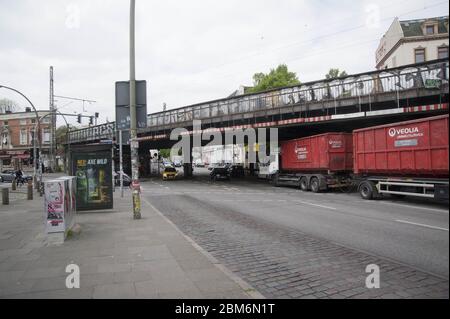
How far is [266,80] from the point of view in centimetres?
4553

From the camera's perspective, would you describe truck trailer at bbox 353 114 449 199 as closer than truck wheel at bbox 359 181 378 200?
Yes

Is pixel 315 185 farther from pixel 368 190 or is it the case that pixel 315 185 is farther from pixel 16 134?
pixel 16 134

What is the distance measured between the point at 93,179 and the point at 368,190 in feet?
38.5

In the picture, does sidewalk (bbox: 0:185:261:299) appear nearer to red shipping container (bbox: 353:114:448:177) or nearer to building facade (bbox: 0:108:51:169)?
red shipping container (bbox: 353:114:448:177)

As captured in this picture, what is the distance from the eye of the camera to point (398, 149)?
49.1ft

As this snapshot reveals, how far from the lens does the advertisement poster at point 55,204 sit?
7906 millimetres

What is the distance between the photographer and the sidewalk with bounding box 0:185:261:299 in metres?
4.77

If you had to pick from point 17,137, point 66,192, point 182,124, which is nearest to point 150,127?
point 182,124

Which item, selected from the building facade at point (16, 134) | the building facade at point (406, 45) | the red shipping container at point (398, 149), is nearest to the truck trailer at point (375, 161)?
the red shipping container at point (398, 149)

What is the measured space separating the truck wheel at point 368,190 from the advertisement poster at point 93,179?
11.1 m

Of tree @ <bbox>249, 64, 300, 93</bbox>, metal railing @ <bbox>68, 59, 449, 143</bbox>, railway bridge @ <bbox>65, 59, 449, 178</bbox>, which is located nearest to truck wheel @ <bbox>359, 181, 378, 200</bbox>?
railway bridge @ <bbox>65, 59, 449, 178</bbox>

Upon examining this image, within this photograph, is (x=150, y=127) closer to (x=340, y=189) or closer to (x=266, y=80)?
(x=266, y=80)

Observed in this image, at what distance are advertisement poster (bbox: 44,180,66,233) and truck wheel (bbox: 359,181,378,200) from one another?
13.1 meters

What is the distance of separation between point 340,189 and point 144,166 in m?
38.6
